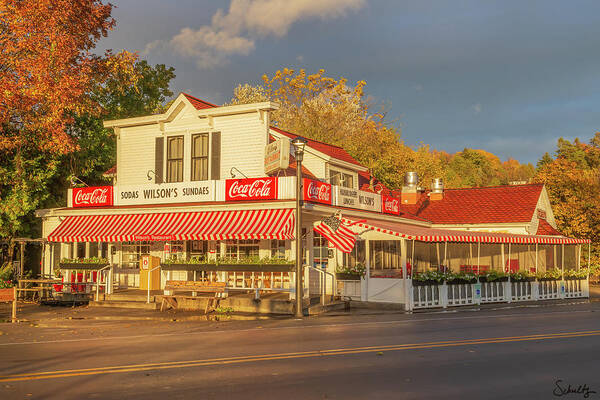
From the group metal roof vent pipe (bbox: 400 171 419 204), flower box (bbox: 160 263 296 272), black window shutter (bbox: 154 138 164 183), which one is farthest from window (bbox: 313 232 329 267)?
metal roof vent pipe (bbox: 400 171 419 204)

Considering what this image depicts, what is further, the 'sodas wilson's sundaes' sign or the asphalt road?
the 'sodas wilson's sundaes' sign

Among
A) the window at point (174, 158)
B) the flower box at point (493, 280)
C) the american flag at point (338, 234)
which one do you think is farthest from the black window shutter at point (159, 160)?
the flower box at point (493, 280)

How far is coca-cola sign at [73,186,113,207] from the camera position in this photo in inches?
1042

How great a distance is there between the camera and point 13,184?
93.4 ft

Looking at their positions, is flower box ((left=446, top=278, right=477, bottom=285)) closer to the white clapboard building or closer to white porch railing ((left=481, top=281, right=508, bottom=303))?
the white clapboard building

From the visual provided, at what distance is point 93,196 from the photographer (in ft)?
88.0

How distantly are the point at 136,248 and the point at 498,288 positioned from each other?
51.7 feet

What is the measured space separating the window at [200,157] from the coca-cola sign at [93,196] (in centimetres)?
373

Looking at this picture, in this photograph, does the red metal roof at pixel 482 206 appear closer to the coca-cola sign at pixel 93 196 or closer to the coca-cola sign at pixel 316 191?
the coca-cola sign at pixel 316 191

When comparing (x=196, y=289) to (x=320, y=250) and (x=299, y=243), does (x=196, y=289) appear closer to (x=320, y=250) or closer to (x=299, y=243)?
(x=299, y=243)

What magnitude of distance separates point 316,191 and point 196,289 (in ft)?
19.5

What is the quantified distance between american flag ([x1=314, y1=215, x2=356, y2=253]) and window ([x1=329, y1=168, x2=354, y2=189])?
5.50 metres

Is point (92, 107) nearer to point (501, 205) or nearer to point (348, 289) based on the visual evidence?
point (348, 289)

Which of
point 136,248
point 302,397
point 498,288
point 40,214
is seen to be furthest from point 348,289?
point 302,397
